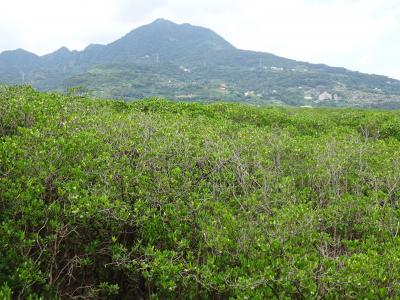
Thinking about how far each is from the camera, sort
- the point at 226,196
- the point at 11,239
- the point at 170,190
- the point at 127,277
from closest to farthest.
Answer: the point at 11,239, the point at 127,277, the point at 170,190, the point at 226,196

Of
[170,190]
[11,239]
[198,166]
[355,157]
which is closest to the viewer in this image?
[11,239]

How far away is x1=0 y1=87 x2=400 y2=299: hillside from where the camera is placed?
6.76 m

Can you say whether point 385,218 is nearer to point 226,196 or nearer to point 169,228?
point 226,196

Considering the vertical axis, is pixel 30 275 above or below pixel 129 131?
below

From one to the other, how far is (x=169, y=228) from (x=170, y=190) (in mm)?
1199

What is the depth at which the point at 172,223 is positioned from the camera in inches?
326

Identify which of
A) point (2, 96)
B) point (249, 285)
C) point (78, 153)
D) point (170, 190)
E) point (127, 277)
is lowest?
point (127, 277)

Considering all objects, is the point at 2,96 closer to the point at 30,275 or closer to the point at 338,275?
the point at 30,275

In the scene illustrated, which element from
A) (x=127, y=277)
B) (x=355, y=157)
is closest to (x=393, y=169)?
(x=355, y=157)

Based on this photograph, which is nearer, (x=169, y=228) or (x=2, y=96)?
(x=169, y=228)

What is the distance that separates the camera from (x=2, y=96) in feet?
44.8

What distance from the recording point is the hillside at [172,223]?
22.2 feet

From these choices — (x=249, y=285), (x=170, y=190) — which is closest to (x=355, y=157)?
(x=170, y=190)

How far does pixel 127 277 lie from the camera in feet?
26.7
